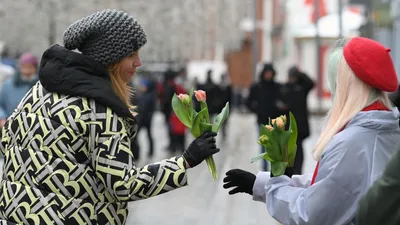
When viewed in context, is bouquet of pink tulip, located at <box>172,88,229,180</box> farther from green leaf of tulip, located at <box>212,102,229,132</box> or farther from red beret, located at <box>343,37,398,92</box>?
red beret, located at <box>343,37,398,92</box>

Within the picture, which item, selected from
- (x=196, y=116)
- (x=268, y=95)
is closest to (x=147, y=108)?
(x=268, y=95)

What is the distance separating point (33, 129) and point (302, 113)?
9434 millimetres

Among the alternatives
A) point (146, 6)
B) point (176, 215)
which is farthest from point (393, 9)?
point (146, 6)

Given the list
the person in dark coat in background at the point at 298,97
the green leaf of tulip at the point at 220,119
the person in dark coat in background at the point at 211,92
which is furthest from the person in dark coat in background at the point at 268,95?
Answer: the person in dark coat in background at the point at 211,92

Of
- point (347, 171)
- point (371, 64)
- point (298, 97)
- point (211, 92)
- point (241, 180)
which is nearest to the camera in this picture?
point (347, 171)

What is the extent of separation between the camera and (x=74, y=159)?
378 cm

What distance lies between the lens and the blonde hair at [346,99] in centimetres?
376

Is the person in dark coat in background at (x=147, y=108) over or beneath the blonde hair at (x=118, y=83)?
beneath

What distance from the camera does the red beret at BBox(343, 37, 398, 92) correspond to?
375cm

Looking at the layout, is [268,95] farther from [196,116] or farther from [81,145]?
[81,145]

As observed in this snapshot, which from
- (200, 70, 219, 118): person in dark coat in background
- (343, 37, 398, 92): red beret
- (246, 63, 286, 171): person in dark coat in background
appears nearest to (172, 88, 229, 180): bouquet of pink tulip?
(343, 37, 398, 92): red beret

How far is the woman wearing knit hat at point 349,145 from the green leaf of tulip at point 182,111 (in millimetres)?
400

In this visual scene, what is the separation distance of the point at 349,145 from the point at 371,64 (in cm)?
33

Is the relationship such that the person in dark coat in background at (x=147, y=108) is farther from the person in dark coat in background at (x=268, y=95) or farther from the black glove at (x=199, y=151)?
the black glove at (x=199, y=151)
